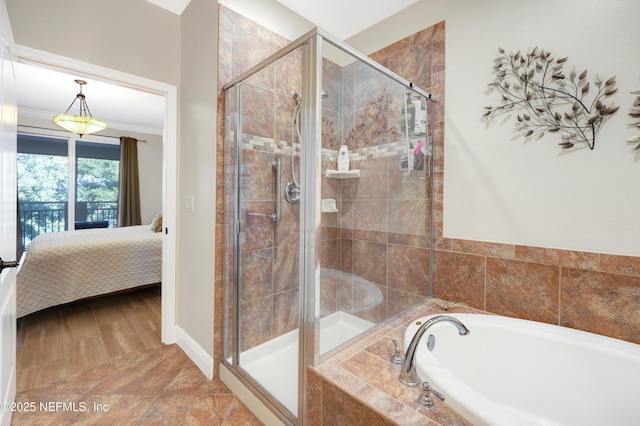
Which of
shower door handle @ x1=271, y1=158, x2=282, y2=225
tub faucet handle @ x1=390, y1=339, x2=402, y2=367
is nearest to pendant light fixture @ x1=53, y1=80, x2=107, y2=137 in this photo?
shower door handle @ x1=271, y1=158, x2=282, y2=225

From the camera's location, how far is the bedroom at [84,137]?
3117 mm

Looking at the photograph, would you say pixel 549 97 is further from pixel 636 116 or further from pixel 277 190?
pixel 277 190

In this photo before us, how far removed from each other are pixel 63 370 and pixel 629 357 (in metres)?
3.21

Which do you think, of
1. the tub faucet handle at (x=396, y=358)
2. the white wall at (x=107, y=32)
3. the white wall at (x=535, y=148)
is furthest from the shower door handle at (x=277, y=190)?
the white wall at (x=107, y=32)

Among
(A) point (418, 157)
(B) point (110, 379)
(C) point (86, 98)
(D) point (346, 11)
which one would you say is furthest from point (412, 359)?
(C) point (86, 98)

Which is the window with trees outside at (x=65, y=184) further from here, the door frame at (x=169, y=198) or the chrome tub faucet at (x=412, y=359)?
the chrome tub faucet at (x=412, y=359)

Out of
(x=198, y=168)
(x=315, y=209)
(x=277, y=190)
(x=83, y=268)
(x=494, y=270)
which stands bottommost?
(x=83, y=268)

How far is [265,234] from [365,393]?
3.36ft

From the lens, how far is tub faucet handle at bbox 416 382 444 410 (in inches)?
40.8

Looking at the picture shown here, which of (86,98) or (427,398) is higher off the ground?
(86,98)

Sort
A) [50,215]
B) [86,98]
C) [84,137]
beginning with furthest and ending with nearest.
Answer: [84,137]
[50,215]
[86,98]

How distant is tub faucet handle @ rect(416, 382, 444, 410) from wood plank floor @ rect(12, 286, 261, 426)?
0.98 m

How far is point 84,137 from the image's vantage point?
5.16 meters

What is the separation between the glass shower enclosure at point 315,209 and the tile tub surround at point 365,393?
87 millimetres
